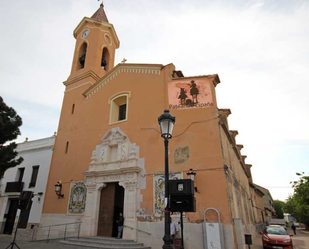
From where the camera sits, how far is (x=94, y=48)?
1845 centimetres

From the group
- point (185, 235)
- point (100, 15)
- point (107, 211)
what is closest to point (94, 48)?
point (100, 15)

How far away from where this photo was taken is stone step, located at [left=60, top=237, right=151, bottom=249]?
9.78m

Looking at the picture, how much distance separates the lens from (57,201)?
46.8 ft

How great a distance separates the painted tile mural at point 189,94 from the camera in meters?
12.0

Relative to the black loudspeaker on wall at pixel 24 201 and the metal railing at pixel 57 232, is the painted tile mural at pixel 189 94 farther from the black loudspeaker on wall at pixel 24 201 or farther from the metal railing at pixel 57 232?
the metal railing at pixel 57 232

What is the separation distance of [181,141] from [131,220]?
4734mm

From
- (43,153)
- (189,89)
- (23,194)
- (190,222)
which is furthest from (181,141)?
(43,153)

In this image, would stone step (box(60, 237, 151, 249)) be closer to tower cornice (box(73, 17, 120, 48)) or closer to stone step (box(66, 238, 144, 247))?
stone step (box(66, 238, 144, 247))

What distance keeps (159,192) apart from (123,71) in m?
8.84

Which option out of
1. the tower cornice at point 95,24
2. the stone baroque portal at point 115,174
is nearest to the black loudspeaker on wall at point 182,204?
the stone baroque portal at point 115,174

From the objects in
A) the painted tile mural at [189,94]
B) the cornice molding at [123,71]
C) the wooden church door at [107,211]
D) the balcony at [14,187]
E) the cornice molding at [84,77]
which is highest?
the cornice molding at [84,77]

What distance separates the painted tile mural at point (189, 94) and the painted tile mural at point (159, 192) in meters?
3.90


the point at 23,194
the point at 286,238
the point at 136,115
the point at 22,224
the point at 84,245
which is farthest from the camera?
the point at 22,224

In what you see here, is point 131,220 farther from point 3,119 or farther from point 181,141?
point 3,119
